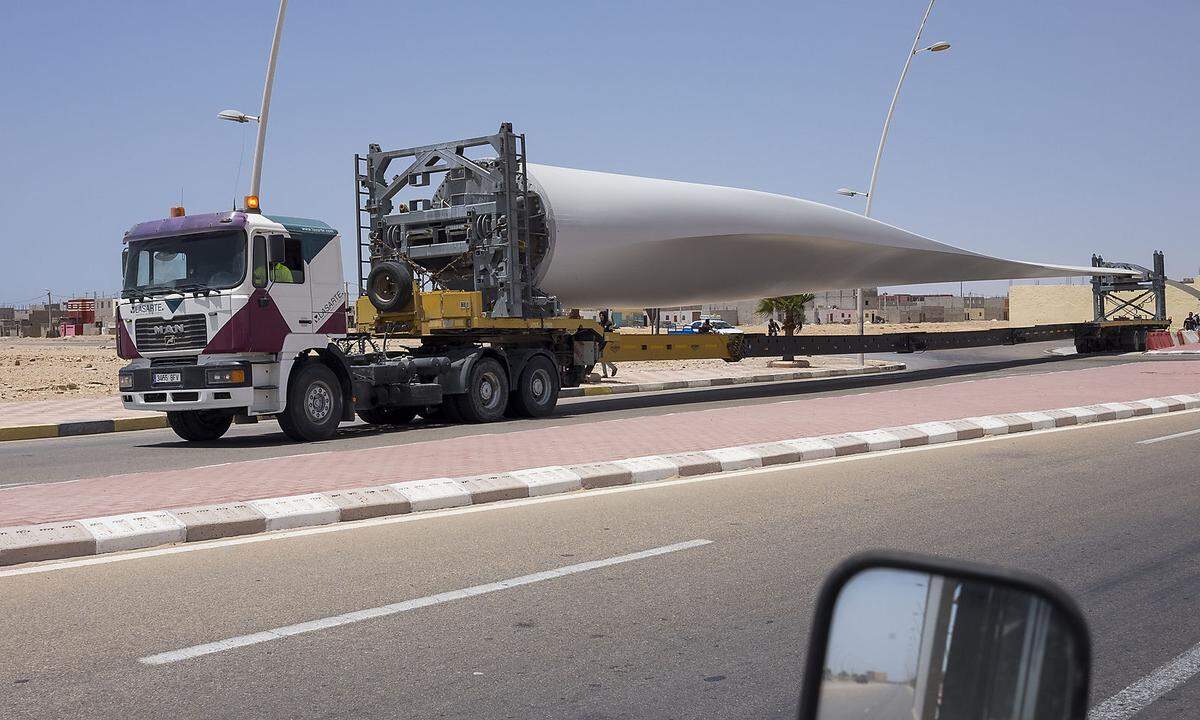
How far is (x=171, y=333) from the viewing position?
49.9 feet

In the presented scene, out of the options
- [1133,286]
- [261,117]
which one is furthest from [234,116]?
[1133,286]

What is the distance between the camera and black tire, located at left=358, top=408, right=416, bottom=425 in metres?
19.2

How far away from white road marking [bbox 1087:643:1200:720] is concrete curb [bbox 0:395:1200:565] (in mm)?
5962

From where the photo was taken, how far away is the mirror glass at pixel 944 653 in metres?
1.55

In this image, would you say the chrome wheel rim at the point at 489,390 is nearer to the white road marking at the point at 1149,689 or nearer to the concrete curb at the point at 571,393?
the concrete curb at the point at 571,393

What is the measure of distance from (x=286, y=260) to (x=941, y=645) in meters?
14.8

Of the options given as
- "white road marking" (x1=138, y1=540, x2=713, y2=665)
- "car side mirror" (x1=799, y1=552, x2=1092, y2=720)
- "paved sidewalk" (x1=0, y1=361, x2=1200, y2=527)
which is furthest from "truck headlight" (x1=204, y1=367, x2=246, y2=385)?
"car side mirror" (x1=799, y1=552, x2=1092, y2=720)

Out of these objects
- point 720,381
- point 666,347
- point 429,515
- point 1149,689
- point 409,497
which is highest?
point 666,347

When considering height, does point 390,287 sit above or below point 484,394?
above

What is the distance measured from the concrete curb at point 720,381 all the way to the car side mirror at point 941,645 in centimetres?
2430

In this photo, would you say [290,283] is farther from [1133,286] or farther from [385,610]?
[1133,286]

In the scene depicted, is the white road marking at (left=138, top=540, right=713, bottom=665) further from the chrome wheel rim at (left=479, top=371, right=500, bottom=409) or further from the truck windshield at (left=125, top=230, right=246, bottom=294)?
the chrome wheel rim at (left=479, top=371, right=500, bottom=409)

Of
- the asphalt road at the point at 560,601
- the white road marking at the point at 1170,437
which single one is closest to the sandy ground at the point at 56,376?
the asphalt road at the point at 560,601

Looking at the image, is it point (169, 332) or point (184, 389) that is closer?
point (184, 389)
